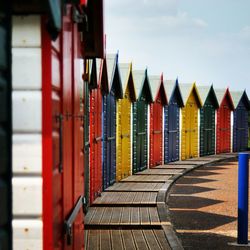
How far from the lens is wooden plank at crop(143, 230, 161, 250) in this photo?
686 cm

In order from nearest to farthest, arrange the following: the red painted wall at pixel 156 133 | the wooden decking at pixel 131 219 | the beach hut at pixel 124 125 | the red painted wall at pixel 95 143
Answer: the wooden decking at pixel 131 219
the red painted wall at pixel 95 143
the beach hut at pixel 124 125
the red painted wall at pixel 156 133

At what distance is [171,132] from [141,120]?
4.05 metres

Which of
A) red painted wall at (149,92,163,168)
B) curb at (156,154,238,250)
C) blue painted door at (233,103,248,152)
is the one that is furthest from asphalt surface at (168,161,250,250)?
blue painted door at (233,103,248,152)

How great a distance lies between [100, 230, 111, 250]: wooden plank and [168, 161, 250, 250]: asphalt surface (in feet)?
3.96

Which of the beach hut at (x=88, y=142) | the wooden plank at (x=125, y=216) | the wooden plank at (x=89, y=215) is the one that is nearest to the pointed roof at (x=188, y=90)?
the beach hut at (x=88, y=142)

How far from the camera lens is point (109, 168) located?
41.7ft

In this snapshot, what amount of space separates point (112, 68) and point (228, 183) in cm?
527

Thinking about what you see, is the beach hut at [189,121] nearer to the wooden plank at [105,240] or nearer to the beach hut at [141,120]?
the beach hut at [141,120]

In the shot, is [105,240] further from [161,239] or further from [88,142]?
[88,142]

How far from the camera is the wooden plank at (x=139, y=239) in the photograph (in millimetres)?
6898

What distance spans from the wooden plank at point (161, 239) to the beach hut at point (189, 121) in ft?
47.1

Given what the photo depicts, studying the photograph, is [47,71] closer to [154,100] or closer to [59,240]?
[59,240]

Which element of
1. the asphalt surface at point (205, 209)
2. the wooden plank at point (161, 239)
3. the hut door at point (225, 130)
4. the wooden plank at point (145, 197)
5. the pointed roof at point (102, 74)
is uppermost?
the pointed roof at point (102, 74)

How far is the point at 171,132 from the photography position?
68.5 ft
